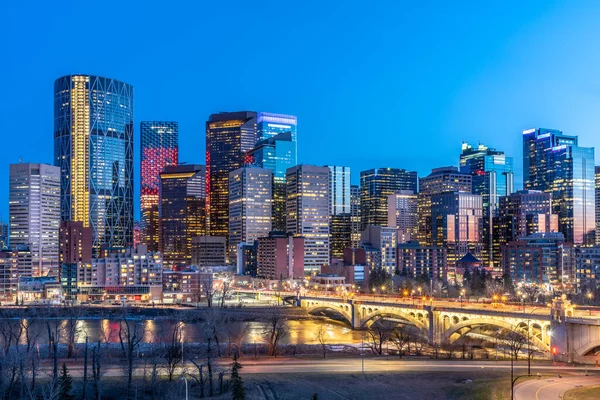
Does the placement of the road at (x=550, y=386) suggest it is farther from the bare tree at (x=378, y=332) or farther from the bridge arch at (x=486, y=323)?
the bare tree at (x=378, y=332)

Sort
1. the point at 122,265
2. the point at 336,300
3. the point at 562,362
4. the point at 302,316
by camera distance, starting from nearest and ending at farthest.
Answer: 1. the point at 562,362
2. the point at 336,300
3. the point at 302,316
4. the point at 122,265

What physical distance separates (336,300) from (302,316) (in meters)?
12.7

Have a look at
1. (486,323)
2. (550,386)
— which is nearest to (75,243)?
(486,323)

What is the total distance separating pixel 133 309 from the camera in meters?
142

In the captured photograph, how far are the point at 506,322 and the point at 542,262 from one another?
4366 inches

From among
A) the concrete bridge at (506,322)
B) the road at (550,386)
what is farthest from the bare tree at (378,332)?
the road at (550,386)

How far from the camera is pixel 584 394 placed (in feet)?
167

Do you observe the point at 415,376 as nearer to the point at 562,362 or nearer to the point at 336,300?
the point at 562,362

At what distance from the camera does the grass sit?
163 ft

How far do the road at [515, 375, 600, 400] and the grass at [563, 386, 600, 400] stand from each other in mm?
533

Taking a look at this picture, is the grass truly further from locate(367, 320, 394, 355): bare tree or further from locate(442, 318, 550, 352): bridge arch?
locate(367, 320, 394, 355): bare tree

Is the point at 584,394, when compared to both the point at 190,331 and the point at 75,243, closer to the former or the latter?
the point at 190,331

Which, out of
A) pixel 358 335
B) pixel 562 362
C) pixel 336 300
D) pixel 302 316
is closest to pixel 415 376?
pixel 562 362

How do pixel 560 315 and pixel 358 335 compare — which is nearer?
pixel 560 315
